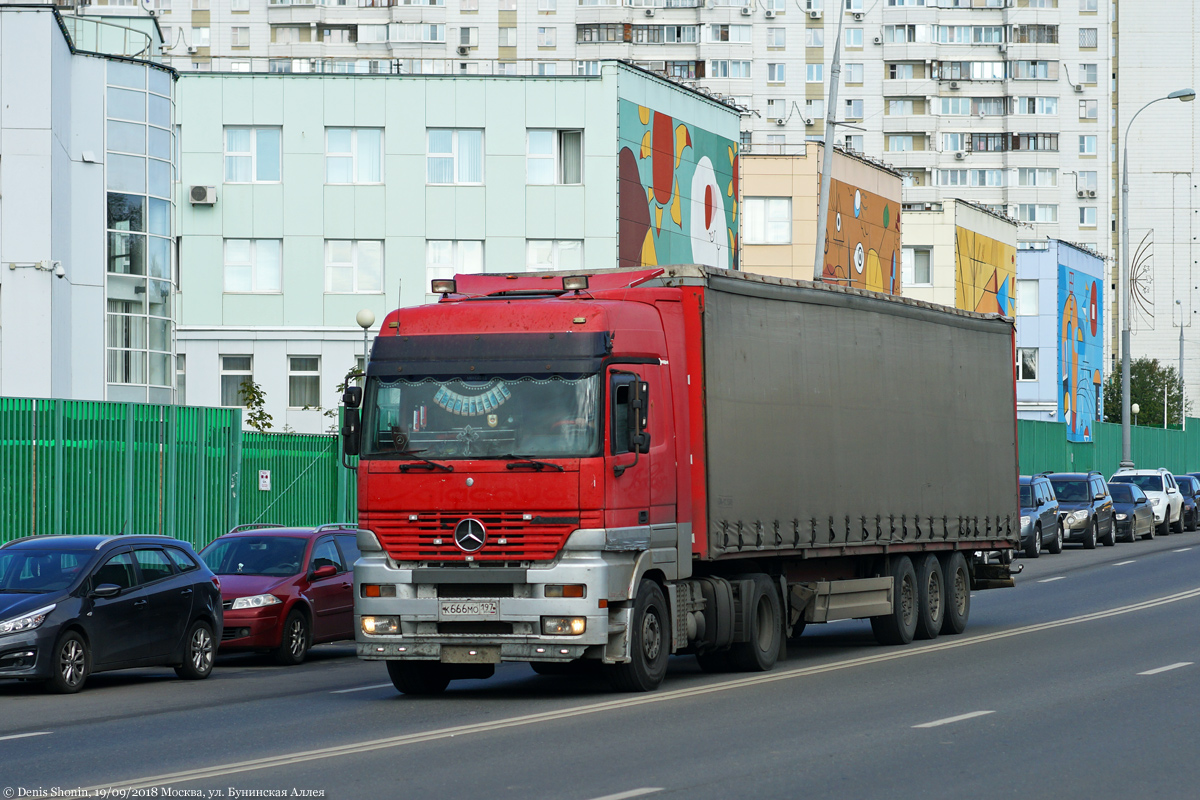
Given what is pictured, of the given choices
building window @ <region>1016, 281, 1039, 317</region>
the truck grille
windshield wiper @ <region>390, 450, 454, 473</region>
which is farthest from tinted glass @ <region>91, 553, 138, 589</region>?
building window @ <region>1016, 281, 1039, 317</region>

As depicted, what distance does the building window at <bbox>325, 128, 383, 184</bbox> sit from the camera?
161ft

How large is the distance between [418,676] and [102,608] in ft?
10.2

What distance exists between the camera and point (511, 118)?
49281 millimetres

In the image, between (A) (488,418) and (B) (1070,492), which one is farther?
(B) (1070,492)

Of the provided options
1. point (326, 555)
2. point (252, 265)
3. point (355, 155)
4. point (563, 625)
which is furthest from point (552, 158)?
point (563, 625)

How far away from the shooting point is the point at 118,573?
53.3 ft

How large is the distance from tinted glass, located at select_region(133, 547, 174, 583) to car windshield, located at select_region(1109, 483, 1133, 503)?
33.7 m

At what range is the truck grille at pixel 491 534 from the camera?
13.4m

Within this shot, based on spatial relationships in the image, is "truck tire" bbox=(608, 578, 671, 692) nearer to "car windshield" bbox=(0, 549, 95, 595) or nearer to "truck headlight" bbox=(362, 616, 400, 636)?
"truck headlight" bbox=(362, 616, 400, 636)

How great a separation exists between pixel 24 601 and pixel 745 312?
22.4 feet

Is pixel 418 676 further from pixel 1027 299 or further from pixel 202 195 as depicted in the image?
pixel 1027 299

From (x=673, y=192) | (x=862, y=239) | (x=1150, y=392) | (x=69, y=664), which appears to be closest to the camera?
(x=69, y=664)

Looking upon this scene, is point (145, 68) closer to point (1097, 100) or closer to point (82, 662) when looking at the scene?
point (82, 662)

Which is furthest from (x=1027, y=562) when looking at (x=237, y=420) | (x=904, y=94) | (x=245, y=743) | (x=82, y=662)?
(x=904, y=94)
